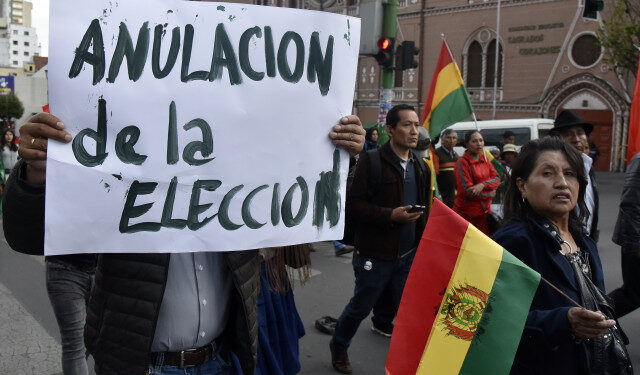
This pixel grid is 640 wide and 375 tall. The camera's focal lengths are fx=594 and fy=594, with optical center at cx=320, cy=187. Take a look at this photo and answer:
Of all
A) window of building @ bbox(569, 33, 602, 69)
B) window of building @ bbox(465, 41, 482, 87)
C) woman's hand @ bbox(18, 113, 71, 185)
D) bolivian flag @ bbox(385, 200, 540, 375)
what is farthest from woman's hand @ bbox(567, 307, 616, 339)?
window of building @ bbox(465, 41, 482, 87)

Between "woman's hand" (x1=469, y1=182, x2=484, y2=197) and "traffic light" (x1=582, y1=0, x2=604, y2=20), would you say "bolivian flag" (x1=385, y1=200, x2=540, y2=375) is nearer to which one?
"woman's hand" (x1=469, y1=182, x2=484, y2=197)

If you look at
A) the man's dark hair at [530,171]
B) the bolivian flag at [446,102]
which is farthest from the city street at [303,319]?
the man's dark hair at [530,171]

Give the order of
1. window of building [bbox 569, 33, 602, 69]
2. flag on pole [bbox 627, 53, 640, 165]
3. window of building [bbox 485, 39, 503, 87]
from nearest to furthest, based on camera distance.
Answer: flag on pole [bbox 627, 53, 640, 165] → window of building [bbox 569, 33, 602, 69] → window of building [bbox 485, 39, 503, 87]

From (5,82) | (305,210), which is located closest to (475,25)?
(305,210)

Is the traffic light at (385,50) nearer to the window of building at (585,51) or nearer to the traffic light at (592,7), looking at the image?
the traffic light at (592,7)

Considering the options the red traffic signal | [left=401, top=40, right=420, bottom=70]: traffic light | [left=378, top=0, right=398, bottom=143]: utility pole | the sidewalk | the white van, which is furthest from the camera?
the white van

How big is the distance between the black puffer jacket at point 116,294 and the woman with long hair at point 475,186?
4.78m

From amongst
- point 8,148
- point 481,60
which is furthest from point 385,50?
point 481,60

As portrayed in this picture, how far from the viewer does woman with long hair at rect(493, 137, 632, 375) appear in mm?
1995

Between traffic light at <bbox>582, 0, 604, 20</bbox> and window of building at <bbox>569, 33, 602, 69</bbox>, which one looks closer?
traffic light at <bbox>582, 0, 604, 20</bbox>

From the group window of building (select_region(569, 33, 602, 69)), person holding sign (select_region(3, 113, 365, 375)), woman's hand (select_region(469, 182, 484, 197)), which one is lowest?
person holding sign (select_region(3, 113, 365, 375))

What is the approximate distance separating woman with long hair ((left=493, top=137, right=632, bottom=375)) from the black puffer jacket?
1088mm

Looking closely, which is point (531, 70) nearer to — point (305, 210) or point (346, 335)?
point (346, 335)

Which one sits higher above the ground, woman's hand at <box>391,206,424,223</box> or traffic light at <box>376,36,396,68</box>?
traffic light at <box>376,36,396,68</box>
